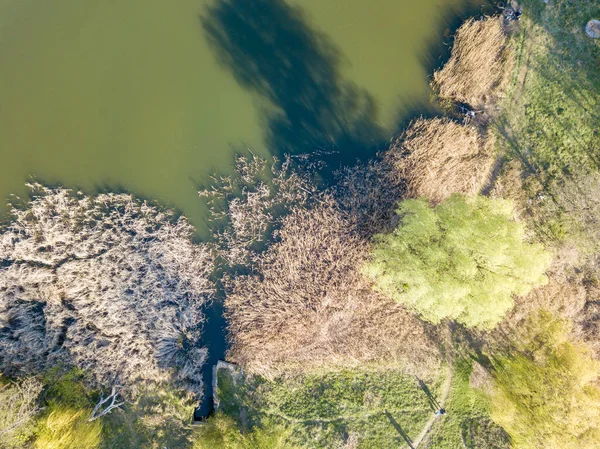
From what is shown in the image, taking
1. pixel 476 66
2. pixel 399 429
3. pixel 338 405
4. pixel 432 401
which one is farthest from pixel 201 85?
pixel 399 429

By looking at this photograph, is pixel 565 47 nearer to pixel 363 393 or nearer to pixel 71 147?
pixel 363 393

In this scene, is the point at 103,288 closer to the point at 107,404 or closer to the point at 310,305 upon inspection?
the point at 107,404

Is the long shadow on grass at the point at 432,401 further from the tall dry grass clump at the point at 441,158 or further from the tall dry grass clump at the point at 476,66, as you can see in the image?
the tall dry grass clump at the point at 476,66

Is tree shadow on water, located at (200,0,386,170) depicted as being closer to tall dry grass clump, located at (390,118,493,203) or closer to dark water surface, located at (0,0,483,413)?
dark water surface, located at (0,0,483,413)

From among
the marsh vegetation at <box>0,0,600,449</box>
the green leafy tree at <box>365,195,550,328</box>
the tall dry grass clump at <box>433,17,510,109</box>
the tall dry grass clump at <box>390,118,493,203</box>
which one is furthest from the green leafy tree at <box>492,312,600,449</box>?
the tall dry grass clump at <box>433,17,510,109</box>

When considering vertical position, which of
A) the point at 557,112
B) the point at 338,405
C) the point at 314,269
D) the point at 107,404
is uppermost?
the point at 557,112

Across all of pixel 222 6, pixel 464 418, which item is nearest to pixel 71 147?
pixel 222 6
